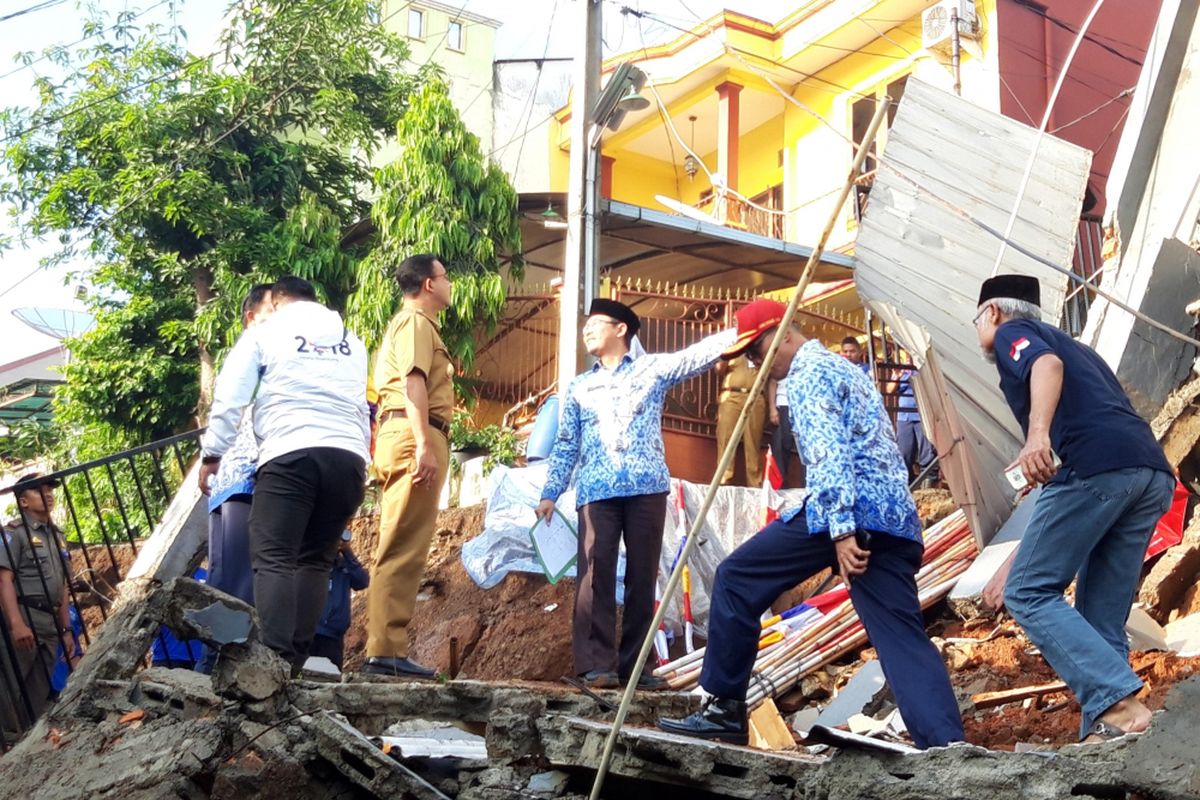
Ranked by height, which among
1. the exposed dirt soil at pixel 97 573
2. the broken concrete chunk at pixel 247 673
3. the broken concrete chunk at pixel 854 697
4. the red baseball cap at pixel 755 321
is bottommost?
the broken concrete chunk at pixel 854 697

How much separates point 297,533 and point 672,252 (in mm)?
9285

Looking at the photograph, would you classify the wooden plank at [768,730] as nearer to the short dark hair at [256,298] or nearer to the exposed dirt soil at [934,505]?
the short dark hair at [256,298]

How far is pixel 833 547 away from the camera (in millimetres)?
4504

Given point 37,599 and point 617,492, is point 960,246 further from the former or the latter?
point 37,599

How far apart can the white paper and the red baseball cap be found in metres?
2.25

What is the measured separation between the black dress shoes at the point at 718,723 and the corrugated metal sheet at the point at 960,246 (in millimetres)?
3543

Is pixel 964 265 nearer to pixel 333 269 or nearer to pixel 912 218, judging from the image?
pixel 912 218

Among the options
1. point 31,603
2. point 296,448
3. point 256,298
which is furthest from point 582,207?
point 296,448

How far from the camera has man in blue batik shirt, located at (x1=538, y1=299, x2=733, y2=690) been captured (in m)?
5.93

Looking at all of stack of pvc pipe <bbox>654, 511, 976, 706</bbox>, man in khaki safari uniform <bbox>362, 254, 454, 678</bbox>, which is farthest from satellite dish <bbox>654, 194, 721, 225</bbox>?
man in khaki safari uniform <bbox>362, 254, 454, 678</bbox>

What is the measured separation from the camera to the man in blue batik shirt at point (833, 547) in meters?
4.32

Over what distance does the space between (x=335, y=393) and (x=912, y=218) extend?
5.10 meters

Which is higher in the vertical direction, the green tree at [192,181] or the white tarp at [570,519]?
the green tree at [192,181]

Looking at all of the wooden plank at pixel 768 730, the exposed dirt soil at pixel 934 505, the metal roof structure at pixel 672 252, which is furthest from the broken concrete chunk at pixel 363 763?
the metal roof structure at pixel 672 252
